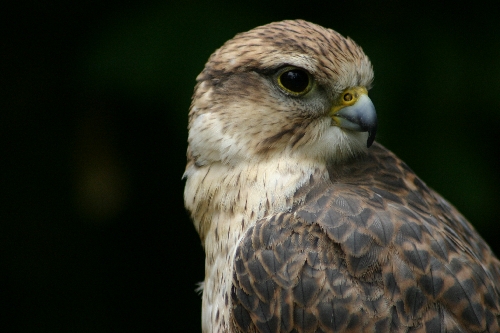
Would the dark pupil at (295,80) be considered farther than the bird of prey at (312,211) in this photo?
Yes

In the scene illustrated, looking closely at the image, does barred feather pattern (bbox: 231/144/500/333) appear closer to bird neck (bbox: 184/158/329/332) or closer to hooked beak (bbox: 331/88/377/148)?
bird neck (bbox: 184/158/329/332)

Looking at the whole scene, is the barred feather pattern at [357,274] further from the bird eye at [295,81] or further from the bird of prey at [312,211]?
the bird eye at [295,81]

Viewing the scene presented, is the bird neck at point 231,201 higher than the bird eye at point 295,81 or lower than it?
lower

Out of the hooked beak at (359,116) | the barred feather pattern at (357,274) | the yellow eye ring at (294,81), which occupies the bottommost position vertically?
the barred feather pattern at (357,274)

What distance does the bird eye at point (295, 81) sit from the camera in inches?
108

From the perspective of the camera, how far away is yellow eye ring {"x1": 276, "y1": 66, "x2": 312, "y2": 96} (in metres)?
2.75

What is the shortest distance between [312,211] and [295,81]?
0.57 meters

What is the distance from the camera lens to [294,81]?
2.77 m

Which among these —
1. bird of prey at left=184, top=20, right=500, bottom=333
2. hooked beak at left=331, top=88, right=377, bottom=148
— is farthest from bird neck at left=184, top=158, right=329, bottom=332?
hooked beak at left=331, top=88, right=377, bottom=148

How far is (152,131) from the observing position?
14.9 ft

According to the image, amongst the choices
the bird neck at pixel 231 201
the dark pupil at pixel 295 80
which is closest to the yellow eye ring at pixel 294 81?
the dark pupil at pixel 295 80

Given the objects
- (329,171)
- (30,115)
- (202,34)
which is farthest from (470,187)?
(30,115)

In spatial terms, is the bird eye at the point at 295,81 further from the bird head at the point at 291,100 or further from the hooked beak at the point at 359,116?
the hooked beak at the point at 359,116

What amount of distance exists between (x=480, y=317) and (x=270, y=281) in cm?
77
